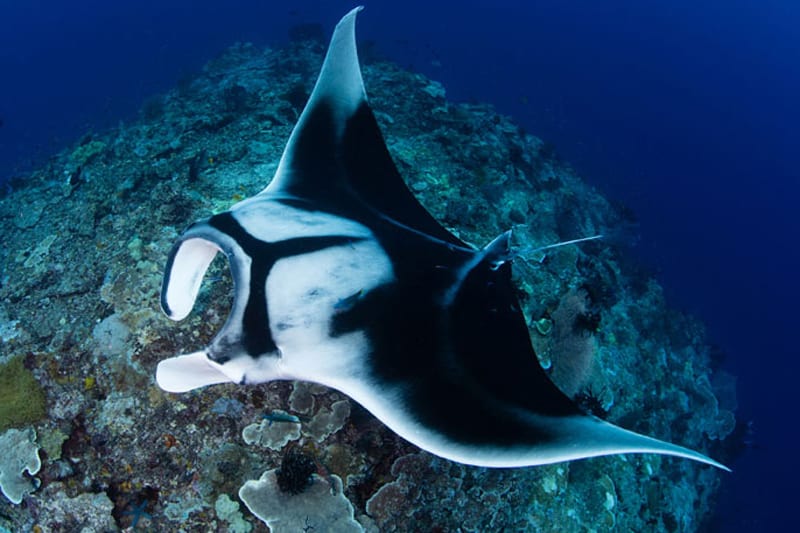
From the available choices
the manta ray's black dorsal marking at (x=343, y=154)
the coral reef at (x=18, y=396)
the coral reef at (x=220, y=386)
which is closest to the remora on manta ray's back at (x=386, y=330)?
the manta ray's black dorsal marking at (x=343, y=154)

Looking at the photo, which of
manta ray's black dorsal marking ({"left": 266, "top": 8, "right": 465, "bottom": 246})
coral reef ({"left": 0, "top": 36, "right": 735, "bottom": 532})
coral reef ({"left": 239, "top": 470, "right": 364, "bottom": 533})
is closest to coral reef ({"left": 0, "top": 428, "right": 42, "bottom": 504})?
coral reef ({"left": 0, "top": 36, "right": 735, "bottom": 532})

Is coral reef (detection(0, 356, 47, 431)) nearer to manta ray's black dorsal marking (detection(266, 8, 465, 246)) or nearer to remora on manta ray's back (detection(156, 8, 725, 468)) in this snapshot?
remora on manta ray's back (detection(156, 8, 725, 468))

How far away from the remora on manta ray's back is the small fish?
838 millimetres

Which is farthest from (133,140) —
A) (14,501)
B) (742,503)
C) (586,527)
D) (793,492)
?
(793,492)

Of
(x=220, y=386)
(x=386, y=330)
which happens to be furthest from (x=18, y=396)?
(x=386, y=330)

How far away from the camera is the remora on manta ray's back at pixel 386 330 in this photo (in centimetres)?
200

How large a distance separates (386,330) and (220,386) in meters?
1.34

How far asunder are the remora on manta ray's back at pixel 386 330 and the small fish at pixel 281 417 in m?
0.84

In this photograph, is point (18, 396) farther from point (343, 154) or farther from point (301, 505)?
point (343, 154)

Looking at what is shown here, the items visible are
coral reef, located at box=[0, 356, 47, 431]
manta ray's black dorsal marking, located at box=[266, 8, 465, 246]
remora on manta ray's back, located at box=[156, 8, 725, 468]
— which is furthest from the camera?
manta ray's black dorsal marking, located at box=[266, 8, 465, 246]

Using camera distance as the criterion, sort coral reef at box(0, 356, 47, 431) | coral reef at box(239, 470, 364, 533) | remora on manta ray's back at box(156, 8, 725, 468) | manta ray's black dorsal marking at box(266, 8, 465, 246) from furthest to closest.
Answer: manta ray's black dorsal marking at box(266, 8, 465, 246)
coral reef at box(0, 356, 47, 431)
coral reef at box(239, 470, 364, 533)
remora on manta ray's back at box(156, 8, 725, 468)

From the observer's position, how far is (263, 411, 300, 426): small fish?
9.52ft

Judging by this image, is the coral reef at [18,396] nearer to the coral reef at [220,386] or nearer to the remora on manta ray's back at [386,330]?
the coral reef at [220,386]

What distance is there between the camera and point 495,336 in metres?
2.56
